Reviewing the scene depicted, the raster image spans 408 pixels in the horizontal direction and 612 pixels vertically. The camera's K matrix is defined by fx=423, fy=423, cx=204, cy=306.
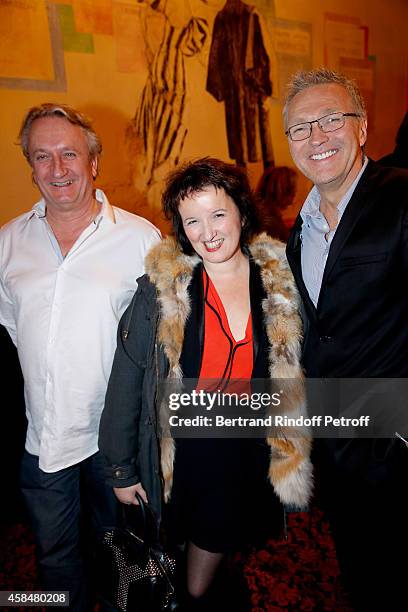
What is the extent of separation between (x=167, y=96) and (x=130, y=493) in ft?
9.92

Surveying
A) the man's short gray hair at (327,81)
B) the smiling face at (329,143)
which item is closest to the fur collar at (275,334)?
the smiling face at (329,143)

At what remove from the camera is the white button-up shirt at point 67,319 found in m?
1.47

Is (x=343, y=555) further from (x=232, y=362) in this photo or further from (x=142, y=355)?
(x=142, y=355)

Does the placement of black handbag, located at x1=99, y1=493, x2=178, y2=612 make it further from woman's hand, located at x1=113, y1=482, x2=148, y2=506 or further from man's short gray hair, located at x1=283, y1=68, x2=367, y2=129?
man's short gray hair, located at x1=283, y1=68, x2=367, y2=129

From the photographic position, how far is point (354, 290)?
134 centimetres

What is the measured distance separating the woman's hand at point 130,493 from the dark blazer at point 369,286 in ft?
2.61

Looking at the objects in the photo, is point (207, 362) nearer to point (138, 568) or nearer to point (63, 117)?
point (138, 568)

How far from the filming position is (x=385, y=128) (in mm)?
5109

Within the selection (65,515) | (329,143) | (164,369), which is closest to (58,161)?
(164,369)

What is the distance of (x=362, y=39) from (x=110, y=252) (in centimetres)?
456

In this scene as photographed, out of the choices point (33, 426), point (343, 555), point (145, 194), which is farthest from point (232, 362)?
point (145, 194)

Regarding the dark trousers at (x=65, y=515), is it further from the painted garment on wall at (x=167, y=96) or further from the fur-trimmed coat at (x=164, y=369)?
the painted garment on wall at (x=167, y=96)

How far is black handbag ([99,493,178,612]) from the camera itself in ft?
4.70

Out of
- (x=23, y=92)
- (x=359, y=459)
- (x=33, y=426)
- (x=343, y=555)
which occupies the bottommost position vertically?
(x=343, y=555)
